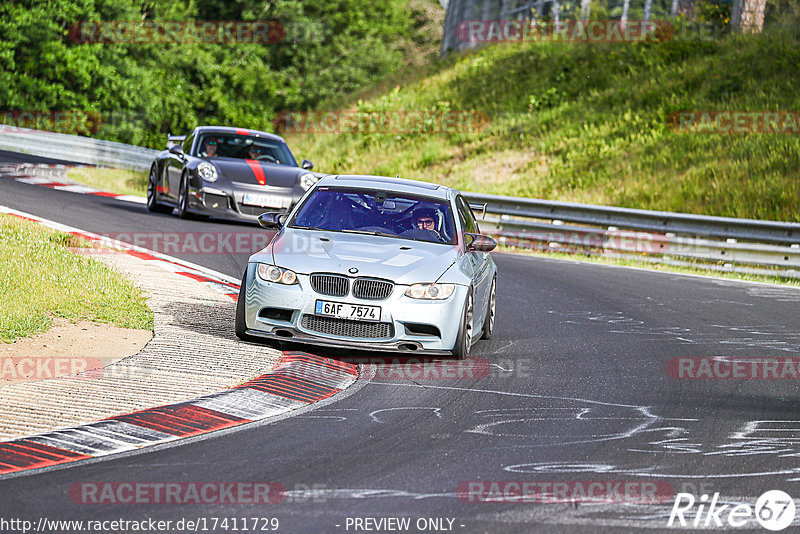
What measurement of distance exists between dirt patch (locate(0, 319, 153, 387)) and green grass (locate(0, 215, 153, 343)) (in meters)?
0.12

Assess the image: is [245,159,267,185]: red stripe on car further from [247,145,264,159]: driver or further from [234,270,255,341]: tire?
[234,270,255,341]: tire

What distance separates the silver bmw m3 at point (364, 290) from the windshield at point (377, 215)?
25mm

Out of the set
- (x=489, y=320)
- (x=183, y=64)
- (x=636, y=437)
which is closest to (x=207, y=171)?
(x=489, y=320)

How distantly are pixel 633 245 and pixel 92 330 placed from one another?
12911 mm

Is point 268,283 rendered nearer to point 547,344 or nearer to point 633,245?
point 547,344

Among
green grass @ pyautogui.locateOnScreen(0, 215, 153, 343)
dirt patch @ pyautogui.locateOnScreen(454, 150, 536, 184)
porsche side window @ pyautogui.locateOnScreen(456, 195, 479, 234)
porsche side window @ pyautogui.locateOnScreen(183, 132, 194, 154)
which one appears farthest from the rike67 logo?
dirt patch @ pyautogui.locateOnScreen(454, 150, 536, 184)

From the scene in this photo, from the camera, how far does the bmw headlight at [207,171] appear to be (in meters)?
17.2

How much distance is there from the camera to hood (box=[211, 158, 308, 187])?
17188mm

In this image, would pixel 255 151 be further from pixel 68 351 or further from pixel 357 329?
pixel 68 351

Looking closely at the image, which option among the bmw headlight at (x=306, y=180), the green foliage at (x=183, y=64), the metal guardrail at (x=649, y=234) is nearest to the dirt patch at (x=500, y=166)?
the metal guardrail at (x=649, y=234)

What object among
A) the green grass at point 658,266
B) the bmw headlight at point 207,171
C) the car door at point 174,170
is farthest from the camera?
the green grass at point 658,266

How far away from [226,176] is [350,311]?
8.91 m

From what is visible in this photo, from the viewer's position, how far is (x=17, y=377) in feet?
23.7

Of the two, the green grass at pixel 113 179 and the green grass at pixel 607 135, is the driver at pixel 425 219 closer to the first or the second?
→ the green grass at pixel 607 135
